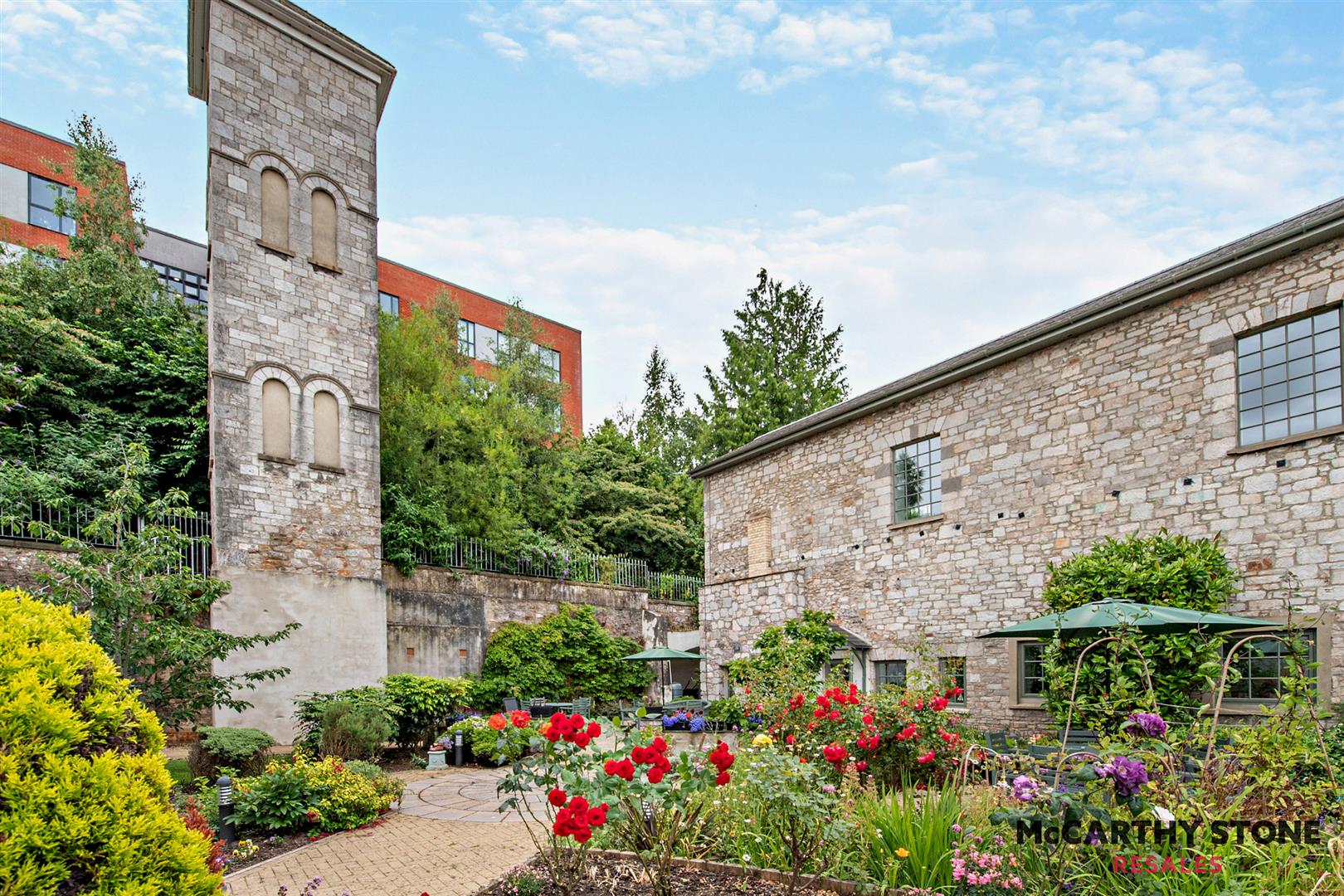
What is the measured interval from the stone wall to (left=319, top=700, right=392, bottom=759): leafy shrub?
17.6ft

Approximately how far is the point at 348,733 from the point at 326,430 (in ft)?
22.2

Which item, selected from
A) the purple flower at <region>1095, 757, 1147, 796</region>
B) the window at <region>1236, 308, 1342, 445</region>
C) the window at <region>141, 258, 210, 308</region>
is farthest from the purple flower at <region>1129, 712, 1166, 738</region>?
the window at <region>141, 258, 210, 308</region>

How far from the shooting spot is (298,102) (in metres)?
14.8

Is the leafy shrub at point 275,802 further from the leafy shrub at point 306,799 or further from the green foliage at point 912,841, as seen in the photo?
the green foliage at point 912,841

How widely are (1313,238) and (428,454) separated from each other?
15783 mm

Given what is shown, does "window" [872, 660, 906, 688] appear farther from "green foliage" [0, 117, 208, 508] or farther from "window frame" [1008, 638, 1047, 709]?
"green foliage" [0, 117, 208, 508]

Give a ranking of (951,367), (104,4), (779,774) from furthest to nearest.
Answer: (951,367), (104,4), (779,774)

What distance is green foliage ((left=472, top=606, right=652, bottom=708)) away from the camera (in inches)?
663

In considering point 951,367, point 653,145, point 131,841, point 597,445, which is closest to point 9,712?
point 131,841

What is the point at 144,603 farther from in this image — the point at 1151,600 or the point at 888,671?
the point at 1151,600

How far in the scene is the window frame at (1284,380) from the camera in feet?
27.1

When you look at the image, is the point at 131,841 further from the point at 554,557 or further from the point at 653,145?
the point at 554,557

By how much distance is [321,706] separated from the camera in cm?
1013

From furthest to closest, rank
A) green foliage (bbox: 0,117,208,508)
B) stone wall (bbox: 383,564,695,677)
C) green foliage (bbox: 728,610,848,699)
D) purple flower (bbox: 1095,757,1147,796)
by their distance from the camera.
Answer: stone wall (bbox: 383,564,695,677) → green foliage (bbox: 0,117,208,508) → green foliage (bbox: 728,610,848,699) → purple flower (bbox: 1095,757,1147,796)
